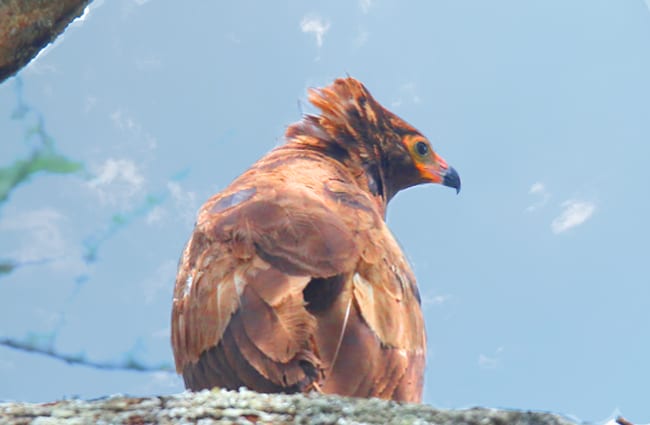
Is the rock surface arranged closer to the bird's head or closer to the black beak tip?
the bird's head

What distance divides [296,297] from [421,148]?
3380mm

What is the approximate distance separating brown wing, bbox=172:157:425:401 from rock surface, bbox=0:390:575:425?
0.70 m

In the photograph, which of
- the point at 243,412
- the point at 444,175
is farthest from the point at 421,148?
the point at 243,412

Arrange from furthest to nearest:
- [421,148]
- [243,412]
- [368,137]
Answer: [421,148]
[368,137]
[243,412]

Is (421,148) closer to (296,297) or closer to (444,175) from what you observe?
(444,175)

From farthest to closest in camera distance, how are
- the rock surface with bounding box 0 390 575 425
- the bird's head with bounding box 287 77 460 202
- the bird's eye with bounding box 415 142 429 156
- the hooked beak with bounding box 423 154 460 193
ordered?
the hooked beak with bounding box 423 154 460 193 → the bird's eye with bounding box 415 142 429 156 → the bird's head with bounding box 287 77 460 202 → the rock surface with bounding box 0 390 575 425

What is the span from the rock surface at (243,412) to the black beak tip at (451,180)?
14.6 ft

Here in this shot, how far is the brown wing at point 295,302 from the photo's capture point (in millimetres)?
3084

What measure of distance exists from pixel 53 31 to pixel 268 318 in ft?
4.60

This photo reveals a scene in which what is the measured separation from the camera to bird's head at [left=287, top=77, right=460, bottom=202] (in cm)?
592

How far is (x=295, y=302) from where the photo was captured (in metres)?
3.22

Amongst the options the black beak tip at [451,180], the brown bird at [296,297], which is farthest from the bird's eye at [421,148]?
the brown bird at [296,297]

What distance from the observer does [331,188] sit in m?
4.51

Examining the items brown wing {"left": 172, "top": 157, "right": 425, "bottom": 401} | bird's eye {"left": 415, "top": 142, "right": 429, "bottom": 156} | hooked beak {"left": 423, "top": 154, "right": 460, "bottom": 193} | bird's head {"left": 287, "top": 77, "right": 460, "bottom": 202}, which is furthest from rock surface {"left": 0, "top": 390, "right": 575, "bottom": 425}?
hooked beak {"left": 423, "top": 154, "right": 460, "bottom": 193}
